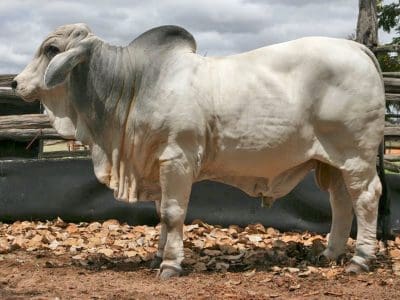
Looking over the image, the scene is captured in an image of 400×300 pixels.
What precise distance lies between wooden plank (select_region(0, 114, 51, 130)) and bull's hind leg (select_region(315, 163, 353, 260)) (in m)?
3.97

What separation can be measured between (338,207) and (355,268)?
626 mm

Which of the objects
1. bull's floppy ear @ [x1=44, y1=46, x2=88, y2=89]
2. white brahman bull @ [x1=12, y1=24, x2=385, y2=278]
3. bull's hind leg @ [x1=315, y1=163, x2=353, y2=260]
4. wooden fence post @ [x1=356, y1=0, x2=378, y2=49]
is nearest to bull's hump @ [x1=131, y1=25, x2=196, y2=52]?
white brahman bull @ [x1=12, y1=24, x2=385, y2=278]

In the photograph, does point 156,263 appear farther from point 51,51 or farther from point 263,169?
point 51,51

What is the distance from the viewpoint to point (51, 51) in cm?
540

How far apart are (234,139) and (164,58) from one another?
2.72ft

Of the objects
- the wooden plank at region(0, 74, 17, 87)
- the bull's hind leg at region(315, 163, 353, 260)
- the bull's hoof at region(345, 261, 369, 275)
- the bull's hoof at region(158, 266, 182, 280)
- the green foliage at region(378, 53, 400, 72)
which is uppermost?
the wooden plank at region(0, 74, 17, 87)

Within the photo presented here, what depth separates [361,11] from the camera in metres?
11.7

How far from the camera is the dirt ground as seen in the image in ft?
15.5

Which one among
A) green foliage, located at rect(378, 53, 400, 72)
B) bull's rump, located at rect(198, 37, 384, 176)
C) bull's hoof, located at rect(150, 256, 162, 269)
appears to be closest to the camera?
bull's rump, located at rect(198, 37, 384, 176)

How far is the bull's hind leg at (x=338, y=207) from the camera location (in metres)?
5.73

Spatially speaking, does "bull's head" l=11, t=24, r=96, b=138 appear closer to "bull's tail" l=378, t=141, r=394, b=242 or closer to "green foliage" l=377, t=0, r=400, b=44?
"bull's tail" l=378, t=141, r=394, b=242

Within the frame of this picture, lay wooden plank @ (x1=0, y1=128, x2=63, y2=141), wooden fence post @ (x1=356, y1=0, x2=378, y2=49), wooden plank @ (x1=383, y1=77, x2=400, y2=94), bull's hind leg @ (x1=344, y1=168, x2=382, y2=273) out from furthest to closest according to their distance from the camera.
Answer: wooden fence post @ (x1=356, y1=0, x2=378, y2=49), wooden plank @ (x1=0, y1=128, x2=63, y2=141), wooden plank @ (x1=383, y1=77, x2=400, y2=94), bull's hind leg @ (x1=344, y1=168, x2=382, y2=273)

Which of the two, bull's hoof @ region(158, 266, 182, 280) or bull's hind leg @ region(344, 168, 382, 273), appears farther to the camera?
bull's hind leg @ region(344, 168, 382, 273)

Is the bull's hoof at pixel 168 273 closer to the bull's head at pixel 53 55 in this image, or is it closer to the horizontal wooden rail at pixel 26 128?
the bull's head at pixel 53 55
